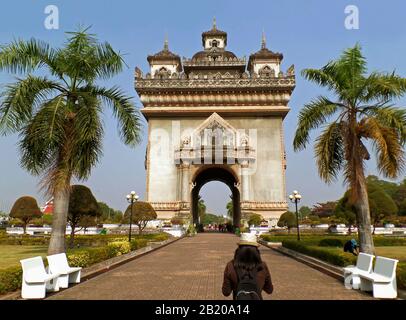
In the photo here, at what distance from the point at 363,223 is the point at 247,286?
10.4 meters

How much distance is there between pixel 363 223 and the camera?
43.1ft

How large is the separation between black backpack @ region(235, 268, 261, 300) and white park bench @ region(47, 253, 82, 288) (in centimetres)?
640

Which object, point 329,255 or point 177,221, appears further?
point 177,221

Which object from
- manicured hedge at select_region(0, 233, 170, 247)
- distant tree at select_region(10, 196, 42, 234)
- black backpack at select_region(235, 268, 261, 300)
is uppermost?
distant tree at select_region(10, 196, 42, 234)

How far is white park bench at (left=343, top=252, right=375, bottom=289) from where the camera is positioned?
912cm

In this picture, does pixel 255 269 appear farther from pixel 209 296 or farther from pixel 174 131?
pixel 174 131

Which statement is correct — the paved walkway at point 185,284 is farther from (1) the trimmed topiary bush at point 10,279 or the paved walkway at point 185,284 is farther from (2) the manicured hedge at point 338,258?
(1) the trimmed topiary bush at point 10,279

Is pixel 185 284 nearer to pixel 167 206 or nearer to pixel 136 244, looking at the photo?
pixel 136 244

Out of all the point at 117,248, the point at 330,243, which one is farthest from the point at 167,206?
the point at 117,248

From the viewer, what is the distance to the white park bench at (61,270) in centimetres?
927

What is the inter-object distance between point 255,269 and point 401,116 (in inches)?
445

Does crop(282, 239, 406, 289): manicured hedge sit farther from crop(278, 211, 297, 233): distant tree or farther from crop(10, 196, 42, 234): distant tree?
crop(10, 196, 42, 234): distant tree

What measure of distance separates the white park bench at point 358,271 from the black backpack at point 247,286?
591 cm

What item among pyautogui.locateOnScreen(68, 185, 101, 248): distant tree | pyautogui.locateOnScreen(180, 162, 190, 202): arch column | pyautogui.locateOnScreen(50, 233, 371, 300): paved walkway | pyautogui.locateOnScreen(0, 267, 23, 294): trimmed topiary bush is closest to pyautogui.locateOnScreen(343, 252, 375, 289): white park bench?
pyautogui.locateOnScreen(50, 233, 371, 300): paved walkway
